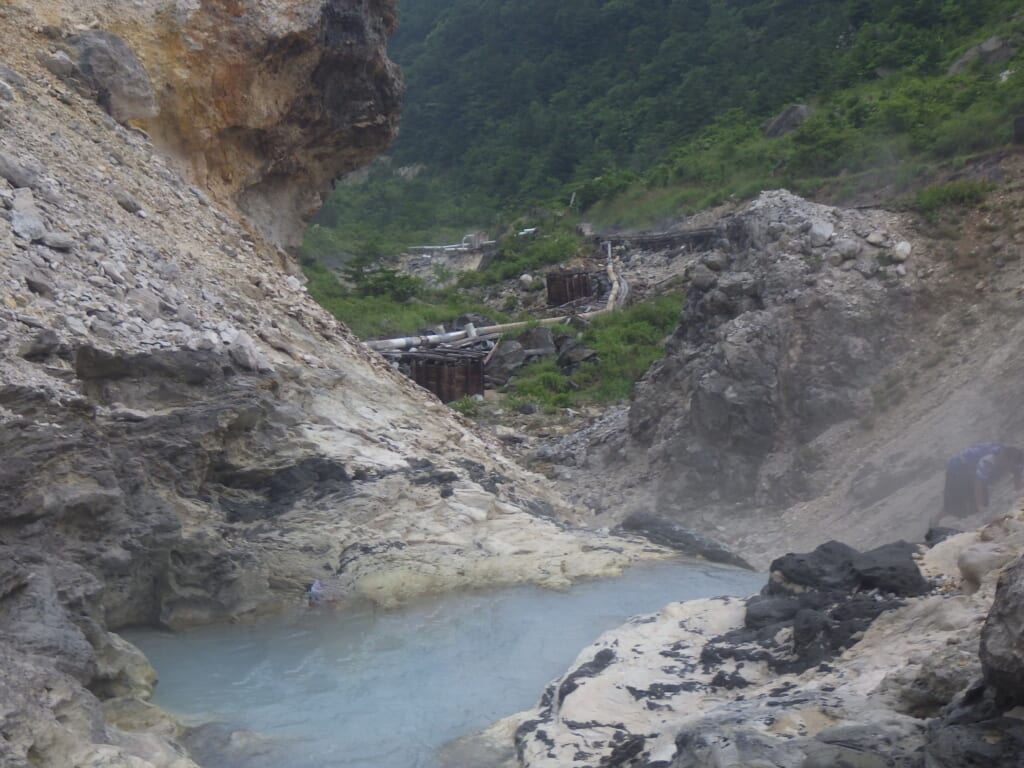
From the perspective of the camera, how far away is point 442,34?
52.4 meters

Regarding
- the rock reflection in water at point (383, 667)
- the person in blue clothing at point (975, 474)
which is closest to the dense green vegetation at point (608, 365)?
the person in blue clothing at point (975, 474)

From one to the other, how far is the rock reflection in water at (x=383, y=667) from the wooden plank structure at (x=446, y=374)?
1003cm

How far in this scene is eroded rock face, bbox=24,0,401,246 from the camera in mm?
11555

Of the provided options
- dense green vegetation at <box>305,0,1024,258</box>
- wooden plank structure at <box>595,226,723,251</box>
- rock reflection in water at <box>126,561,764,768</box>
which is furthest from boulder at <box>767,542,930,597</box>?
wooden plank structure at <box>595,226,723,251</box>

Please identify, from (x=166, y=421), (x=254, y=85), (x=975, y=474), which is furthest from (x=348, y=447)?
(x=254, y=85)

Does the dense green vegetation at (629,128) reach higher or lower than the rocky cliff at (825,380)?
higher

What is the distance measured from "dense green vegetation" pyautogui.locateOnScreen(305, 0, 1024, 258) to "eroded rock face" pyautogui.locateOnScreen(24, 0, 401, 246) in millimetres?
7785

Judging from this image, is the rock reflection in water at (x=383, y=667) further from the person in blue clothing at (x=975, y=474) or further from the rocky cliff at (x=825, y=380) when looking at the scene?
the rocky cliff at (x=825, y=380)

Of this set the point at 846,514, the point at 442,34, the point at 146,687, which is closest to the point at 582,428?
the point at 846,514

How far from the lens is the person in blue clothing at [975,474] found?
8.34 metres

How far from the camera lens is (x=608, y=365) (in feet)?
59.6

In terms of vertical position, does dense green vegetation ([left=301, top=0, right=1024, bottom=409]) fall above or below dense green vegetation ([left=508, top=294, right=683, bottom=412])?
above

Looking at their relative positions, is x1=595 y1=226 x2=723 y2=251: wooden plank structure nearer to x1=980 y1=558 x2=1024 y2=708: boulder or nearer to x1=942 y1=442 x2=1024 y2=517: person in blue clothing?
x1=942 y1=442 x2=1024 y2=517: person in blue clothing

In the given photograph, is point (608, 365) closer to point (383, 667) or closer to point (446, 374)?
point (446, 374)
